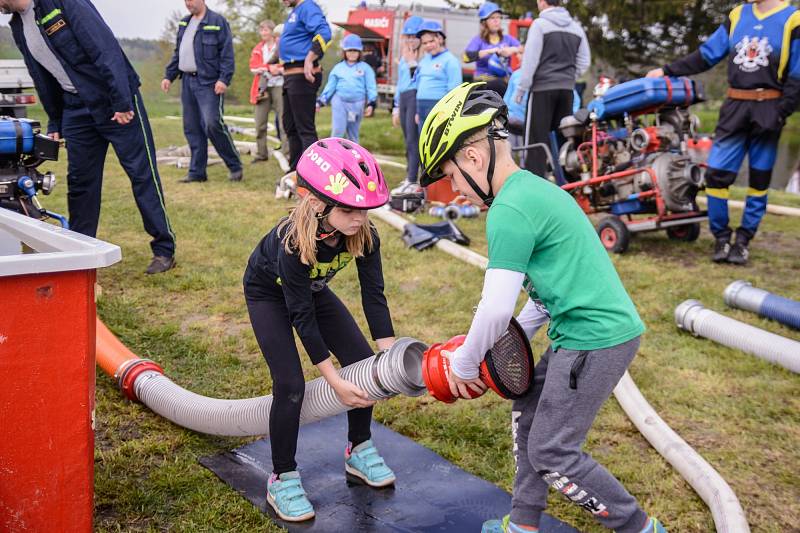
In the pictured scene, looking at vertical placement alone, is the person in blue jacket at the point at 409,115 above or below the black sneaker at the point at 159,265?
above

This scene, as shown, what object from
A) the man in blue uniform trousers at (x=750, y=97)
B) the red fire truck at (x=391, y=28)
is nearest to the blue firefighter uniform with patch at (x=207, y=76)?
the man in blue uniform trousers at (x=750, y=97)

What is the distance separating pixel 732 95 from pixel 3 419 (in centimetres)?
614

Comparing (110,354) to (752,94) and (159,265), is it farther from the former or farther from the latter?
(752,94)

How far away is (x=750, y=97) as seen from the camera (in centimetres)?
623

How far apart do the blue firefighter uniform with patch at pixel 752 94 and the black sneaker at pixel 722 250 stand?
50 mm

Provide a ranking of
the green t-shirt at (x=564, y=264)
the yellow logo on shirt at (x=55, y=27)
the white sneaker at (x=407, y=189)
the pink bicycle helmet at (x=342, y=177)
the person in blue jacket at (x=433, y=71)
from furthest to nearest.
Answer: the white sneaker at (x=407, y=189) < the person in blue jacket at (x=433, y=71) < the yellow logo on shirt at (x=55, y=27) < the pink bicycle helmet at (x=342, y=177) < the green t-shirt at (x=564, y=264)

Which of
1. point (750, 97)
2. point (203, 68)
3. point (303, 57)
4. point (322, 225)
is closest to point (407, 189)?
point (303, 57)

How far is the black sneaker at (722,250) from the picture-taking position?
21.9 feet

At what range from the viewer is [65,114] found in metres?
5.45

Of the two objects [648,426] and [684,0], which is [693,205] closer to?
[648,426]

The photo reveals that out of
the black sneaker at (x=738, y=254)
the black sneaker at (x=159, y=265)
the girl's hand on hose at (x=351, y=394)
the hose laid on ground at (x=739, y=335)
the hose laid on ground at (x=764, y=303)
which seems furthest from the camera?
the black sneaker at (x=738, y=254)

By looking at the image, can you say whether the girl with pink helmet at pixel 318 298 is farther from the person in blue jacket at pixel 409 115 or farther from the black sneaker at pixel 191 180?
the black sneaker at pixel 191 180

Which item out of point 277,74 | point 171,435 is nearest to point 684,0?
point 277,74

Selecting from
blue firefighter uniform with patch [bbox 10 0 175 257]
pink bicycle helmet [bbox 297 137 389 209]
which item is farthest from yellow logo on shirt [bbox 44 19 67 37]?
pink bicycle helmet [bbox 297 137 389 209]
